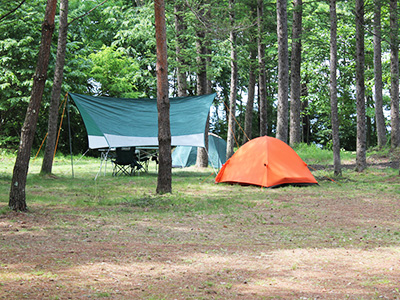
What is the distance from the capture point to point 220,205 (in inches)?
299

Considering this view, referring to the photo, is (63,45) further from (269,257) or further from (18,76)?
(18,76)

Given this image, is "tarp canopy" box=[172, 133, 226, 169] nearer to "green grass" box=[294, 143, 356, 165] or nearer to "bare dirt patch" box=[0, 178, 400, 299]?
"green grass" box=[294, 143, 356, 165]

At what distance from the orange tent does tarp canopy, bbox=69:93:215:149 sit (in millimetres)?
1540

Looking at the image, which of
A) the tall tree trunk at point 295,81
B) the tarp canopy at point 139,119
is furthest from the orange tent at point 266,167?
the tall tree trunk at point 295,81

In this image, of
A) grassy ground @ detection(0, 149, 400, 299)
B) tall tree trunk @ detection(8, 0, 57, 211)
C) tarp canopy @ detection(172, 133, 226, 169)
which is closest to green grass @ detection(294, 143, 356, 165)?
tarp canopy @ detection(172, 133, 226, 169)

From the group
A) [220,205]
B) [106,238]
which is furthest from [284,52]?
[106,238]

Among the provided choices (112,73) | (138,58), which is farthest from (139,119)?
(138,58)

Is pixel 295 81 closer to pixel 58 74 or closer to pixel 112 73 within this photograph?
pixel 58 74

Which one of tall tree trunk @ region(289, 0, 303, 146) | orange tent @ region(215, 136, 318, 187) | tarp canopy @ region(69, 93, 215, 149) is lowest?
orange tent @ region(215, 136, 318, 187)

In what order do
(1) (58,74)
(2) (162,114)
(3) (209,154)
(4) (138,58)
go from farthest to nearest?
(4) (138,58) < (3) (209,154) < (1) (58,74) < (2) (162,114)

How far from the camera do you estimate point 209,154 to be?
15.7 meters

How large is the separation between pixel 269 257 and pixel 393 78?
1339 centimetres

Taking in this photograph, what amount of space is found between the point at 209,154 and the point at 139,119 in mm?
4071

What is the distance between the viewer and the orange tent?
984 cm
